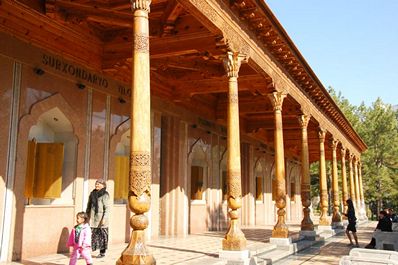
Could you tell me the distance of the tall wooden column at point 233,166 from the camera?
812cm

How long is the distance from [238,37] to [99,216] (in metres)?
A: 4.66

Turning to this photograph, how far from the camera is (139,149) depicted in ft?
17.7

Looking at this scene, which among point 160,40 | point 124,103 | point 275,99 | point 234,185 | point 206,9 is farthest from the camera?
point 275,99

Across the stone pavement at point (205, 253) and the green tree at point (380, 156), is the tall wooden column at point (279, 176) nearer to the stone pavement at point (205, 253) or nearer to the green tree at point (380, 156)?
the stone pavement at point (205, 253)

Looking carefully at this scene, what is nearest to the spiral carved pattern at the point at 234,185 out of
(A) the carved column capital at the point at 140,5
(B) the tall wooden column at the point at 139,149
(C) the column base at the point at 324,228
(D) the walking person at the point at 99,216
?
(D) the walking person at the point at 99,216

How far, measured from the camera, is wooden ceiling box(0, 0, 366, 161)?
8086mm

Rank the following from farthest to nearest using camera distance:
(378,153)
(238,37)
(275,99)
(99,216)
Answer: (378,153) → (275,99) → (238,37) → (99,216)

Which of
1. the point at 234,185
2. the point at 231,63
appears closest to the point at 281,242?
the point at 234,185

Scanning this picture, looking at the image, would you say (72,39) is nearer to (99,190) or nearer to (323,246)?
(99,190)

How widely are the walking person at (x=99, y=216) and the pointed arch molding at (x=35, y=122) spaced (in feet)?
3.91

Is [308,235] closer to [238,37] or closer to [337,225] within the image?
[337,225]

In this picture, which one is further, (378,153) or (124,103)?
(378,153)

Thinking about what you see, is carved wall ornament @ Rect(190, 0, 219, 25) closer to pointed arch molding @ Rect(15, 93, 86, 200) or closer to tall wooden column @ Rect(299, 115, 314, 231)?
pointed arch molding @ Rect(15, 93, 86, 200)

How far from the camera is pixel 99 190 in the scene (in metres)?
8.14
